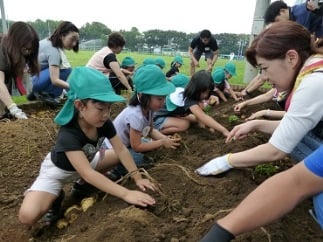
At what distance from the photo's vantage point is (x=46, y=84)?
6.50 metres

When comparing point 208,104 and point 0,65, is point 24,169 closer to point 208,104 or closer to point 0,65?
point 0,65

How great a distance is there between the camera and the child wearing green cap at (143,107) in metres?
3.40

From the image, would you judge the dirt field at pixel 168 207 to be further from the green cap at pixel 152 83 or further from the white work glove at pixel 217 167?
the green cap at pixel 152 83

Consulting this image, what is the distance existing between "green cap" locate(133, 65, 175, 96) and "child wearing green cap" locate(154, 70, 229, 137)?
1037mm

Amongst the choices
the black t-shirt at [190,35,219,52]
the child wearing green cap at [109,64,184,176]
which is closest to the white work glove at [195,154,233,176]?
the child wearing green cap at [109,64,184,176]

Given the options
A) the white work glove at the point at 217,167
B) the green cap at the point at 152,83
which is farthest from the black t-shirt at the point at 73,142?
the white work glove at the point at 217,167

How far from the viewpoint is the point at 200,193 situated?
2701 millimetres

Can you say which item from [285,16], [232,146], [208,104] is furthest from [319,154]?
[208,104]

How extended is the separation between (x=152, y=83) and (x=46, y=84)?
11.9 feet

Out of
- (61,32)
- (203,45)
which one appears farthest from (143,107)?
(203,45)

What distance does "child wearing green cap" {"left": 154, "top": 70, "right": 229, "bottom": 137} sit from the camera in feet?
14.4

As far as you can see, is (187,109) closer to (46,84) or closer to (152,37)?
(46,84)

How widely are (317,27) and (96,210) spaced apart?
429cm

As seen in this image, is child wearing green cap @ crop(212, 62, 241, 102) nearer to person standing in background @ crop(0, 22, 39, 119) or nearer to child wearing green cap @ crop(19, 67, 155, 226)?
person standing in background @ crop(0, 22, 39, 119)
